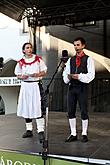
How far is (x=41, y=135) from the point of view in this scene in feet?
13.5

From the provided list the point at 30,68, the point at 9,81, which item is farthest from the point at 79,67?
the point at 9,81

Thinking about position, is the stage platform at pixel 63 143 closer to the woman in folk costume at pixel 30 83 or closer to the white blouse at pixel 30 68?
the woman in folk costume at pixel 30 83

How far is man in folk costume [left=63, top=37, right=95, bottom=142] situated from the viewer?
12.5 ft

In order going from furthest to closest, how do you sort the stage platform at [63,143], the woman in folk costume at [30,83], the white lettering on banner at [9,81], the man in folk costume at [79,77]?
the white lettering on banner at [9,81]
the woman in folk costume at [30,83]
the man in folk costume at [79,77]
the stage platform at [63,143]

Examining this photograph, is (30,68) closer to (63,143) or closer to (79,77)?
(79,77)

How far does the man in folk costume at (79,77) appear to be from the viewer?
3.80 meters

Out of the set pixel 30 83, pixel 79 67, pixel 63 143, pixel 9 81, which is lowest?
pixel 63 143

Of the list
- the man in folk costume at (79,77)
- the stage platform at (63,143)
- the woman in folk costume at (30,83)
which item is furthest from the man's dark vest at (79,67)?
the stage platform at (63,143)

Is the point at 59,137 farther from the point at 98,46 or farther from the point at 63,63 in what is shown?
the point at 98,46

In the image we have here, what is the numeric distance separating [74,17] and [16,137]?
17.7 feet

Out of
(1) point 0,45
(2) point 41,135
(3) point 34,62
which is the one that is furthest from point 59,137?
(1) point 0,45

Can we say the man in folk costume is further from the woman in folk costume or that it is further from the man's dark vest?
the woman in folk costume

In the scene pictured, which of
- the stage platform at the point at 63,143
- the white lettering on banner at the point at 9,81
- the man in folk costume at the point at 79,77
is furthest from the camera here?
the white lettering on banner at the point at 9,81

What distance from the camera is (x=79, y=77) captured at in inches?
149
